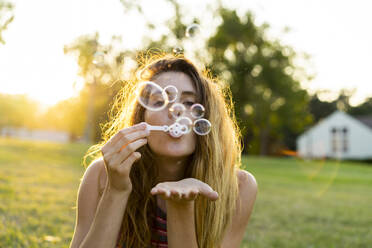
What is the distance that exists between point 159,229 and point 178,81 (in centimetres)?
85

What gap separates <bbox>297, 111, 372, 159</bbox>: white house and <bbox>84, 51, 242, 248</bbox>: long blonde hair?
37.1 m

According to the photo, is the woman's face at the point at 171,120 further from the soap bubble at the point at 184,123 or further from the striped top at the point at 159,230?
the striped top at the point at 159,230

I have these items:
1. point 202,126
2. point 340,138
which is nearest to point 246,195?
point 202,126

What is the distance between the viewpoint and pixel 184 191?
5.15 ft

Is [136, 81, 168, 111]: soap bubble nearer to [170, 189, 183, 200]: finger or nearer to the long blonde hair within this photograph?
the long blonde hair

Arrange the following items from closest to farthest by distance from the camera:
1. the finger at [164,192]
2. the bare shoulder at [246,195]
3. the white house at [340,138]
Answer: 1. the finger at [164,192]
2. the bare shoulder at [246,195]
3. the white house at [340,138]

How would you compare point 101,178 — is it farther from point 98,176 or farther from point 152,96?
point 152,96

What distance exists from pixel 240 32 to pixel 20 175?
82.6 ft

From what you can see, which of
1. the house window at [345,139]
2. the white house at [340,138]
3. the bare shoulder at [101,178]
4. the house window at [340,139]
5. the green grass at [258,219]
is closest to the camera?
the bare shoulder at [101,178]

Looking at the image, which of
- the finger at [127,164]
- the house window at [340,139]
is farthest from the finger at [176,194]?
the house window at [340,139]

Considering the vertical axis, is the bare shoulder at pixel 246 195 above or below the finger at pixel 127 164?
below

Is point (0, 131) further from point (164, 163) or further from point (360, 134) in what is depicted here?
point (164, 163)

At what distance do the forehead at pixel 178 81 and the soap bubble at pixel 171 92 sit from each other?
2.6 inches

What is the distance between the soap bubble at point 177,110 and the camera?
203 centimetres
